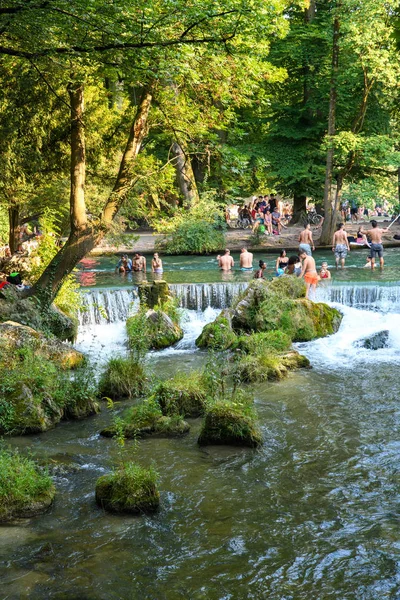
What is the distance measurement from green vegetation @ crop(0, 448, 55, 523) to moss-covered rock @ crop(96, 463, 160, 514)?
59 cm

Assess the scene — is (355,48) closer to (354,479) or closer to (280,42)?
(280,42)

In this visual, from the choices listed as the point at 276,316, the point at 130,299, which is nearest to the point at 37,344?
the point at 276,316

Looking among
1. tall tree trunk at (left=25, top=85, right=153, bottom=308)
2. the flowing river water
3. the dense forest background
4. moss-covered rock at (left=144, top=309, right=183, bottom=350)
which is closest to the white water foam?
the flowing river water

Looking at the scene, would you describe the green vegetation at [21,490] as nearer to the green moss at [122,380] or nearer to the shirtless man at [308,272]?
the green moss at [122,380]

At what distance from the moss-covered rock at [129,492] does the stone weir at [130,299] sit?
1013 centimetres

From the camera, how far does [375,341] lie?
16.8 metres

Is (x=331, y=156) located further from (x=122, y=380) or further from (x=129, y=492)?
(x=129, y=492)

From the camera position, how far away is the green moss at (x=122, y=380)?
41.6ft

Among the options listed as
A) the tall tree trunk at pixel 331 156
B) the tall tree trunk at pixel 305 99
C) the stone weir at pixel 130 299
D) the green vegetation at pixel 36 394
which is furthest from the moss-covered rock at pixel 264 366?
the tall tree trunk at pixel 305 99

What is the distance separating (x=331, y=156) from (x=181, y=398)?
21.9 meters

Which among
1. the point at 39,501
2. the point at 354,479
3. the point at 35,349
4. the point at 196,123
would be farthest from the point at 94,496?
the point at 196,123

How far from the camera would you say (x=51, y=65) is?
1199cm

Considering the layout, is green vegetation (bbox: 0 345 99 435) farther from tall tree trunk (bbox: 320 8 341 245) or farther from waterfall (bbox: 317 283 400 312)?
tall tree trunk (bbox: 320 8 341 245)

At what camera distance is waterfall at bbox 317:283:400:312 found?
20672 millimetres
